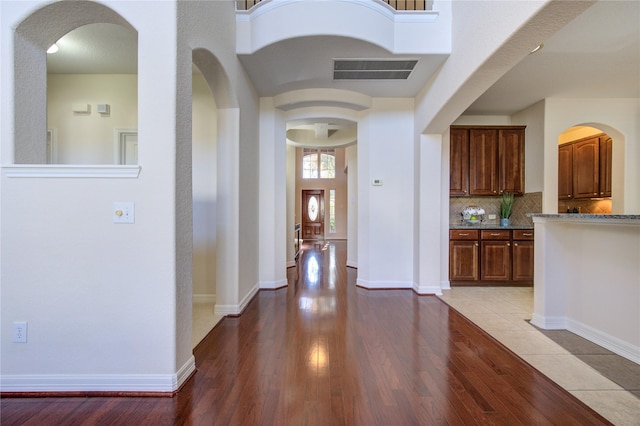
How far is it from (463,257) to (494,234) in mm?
572

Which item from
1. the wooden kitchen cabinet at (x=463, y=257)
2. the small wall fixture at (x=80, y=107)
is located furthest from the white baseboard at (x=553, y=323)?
the small wall fixture at (x=80, y=107)

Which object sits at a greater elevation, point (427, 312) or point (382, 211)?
point (382, 211)

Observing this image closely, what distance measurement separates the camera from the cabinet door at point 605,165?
14.8 ft

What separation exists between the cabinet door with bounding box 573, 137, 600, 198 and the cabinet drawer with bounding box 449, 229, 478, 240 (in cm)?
228

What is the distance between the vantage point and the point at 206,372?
201 centimetres

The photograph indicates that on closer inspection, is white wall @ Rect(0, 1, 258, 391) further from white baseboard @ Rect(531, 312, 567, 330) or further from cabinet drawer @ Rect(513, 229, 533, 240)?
cabinet drawer @ Rect(513, 229, 533, 240)

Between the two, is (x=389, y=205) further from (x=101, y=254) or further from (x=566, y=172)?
(x=566, y=172)

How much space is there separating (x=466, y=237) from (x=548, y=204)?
4.27ft

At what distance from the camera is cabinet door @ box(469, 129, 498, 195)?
457 cm

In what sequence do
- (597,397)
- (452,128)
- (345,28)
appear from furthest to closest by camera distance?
(452,128), (345,28), (597,397)

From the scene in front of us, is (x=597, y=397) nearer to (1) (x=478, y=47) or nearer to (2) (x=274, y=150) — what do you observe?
(1) (x=478, y=47)

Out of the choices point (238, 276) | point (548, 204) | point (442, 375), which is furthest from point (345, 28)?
point (548, 204)

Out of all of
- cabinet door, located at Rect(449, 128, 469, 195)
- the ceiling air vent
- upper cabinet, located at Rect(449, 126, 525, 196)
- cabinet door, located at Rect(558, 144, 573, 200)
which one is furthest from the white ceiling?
cabinet door, located at Rect(558, 144, 573, 200)

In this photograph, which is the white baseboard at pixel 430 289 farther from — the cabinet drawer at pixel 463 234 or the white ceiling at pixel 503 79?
the white ceiling at pixel 503 79
